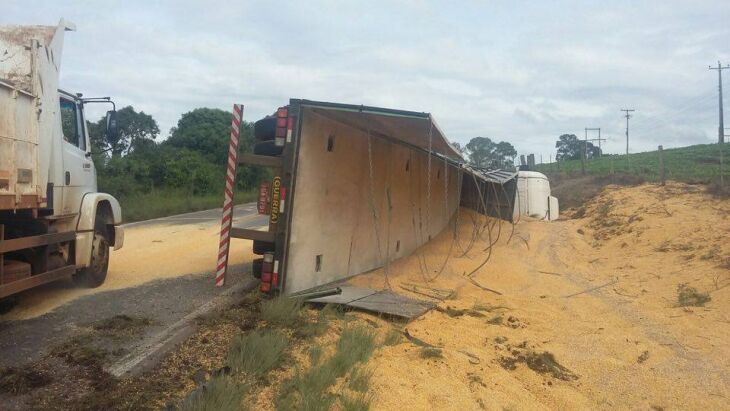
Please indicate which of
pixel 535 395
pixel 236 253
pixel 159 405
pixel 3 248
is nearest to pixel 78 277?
pixel 3 248

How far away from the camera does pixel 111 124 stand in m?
7.40

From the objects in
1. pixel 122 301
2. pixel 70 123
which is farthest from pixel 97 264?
pixel 70 123

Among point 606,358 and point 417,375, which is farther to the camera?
point 606,358

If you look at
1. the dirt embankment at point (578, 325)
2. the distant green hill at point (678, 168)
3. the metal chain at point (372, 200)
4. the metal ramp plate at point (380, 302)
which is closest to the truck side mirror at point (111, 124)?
the metal chain at point (372, 200)

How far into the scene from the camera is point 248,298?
6504mm

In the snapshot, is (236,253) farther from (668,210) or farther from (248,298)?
(668,210)

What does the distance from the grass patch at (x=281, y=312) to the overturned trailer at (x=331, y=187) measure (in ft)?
2.14

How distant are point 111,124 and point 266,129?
7.31 ft

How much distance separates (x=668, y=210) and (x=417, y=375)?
1020 cm

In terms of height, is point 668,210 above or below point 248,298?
above

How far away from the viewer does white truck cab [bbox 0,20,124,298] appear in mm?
5098

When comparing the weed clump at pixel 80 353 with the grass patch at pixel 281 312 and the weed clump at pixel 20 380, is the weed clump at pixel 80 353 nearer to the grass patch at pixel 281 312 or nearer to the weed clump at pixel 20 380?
the weed clump at pixel 20 380

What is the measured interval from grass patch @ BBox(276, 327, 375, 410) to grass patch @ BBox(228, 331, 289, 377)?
0.26 meters

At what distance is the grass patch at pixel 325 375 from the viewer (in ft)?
11.8
